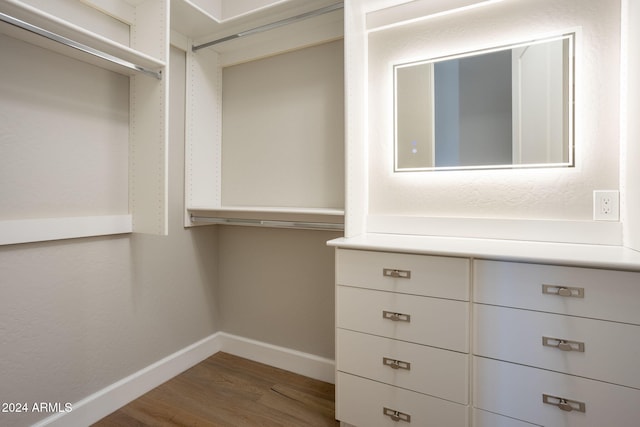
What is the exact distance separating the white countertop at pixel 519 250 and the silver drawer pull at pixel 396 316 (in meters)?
0.27

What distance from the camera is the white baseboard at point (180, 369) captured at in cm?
155

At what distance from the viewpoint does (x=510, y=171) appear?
1.56m

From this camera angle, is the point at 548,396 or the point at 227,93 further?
the point at 227,93

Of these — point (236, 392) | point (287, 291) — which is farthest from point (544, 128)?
point (236, 392)

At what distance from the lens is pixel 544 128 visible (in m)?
1.50

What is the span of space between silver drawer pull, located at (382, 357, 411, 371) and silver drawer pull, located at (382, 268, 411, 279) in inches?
13.9

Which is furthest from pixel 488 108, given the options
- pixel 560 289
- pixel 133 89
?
pixel 133 89

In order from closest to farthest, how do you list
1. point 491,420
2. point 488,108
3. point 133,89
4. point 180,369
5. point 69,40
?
point 491,420
point 69,40
point 488,108
point 133,89
point 180,369

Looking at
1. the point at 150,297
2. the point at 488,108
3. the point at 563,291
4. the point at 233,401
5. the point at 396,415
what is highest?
the point at 488,108

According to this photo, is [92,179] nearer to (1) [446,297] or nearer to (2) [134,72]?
(2) [134,72]

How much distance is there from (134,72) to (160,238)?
0.93 metres

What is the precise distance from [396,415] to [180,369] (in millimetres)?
1411

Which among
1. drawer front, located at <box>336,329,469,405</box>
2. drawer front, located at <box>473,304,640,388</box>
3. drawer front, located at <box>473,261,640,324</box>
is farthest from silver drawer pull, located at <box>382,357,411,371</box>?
drawer front, located at <box>473,261,640,324</box>

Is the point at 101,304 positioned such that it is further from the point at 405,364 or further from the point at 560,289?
the point at 560,289
